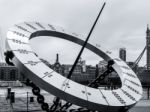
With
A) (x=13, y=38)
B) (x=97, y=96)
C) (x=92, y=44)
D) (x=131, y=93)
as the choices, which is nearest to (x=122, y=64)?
(x=92, y=44)

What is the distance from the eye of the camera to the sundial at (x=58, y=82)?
19.4 ft

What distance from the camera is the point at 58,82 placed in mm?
6145

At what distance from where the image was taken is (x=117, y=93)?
279 inches

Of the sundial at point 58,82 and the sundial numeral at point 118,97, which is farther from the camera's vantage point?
the sundial numeral at point 118,97

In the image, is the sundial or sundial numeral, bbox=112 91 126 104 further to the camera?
sundial numeral, bbox=112 91 126 104

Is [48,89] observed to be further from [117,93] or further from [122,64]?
[122,64]

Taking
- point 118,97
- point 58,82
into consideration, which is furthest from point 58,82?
point 118,97

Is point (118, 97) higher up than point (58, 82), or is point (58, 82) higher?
point (58, 82)

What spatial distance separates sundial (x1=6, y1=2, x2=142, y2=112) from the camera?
5.93 metres

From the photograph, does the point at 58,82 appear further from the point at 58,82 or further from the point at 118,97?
the point at 118,97

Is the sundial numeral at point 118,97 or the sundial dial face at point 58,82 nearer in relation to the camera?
the sundial dial face at point 58,82

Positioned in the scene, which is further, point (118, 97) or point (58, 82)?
point (118, 97)

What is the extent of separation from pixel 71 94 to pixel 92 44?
372 cm

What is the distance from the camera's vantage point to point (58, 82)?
6.14 metres
